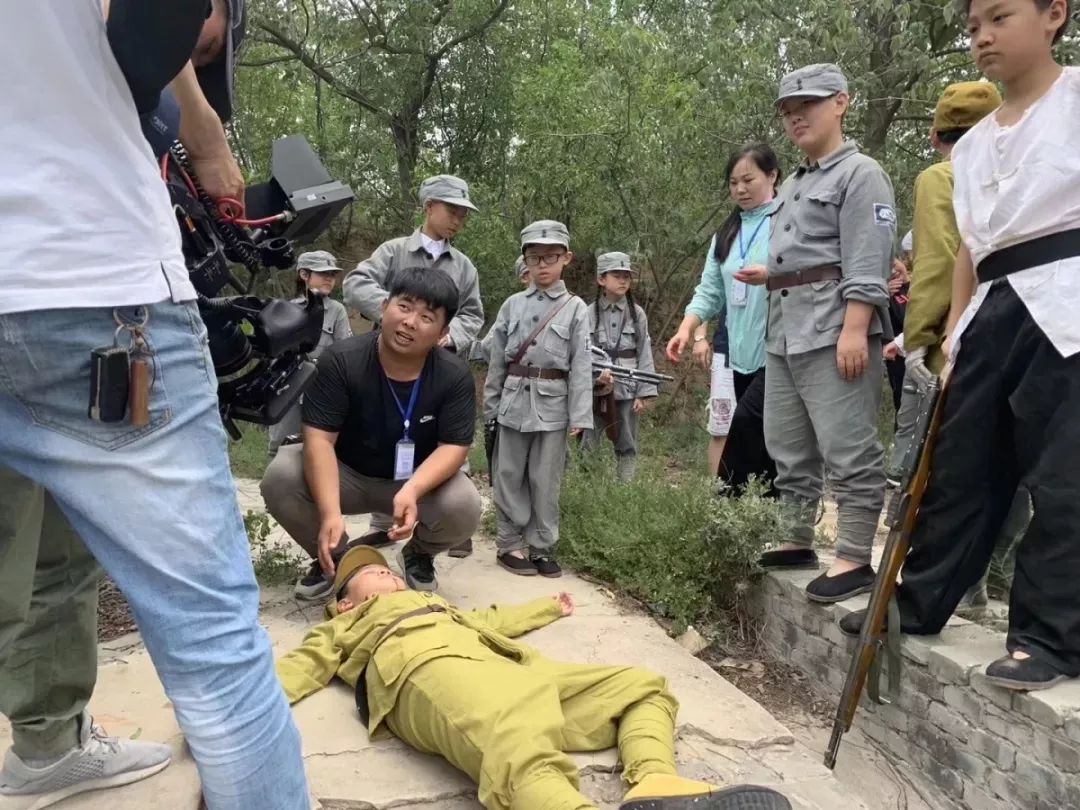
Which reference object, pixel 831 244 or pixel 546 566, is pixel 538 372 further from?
pixel 831 244

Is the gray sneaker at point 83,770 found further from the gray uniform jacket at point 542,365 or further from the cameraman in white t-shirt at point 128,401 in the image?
the gray uniform jacket at point 542,365

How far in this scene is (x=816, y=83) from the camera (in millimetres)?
3354

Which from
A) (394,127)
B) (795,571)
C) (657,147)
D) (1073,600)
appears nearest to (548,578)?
(795,571)

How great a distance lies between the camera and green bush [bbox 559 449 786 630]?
12.3 feet

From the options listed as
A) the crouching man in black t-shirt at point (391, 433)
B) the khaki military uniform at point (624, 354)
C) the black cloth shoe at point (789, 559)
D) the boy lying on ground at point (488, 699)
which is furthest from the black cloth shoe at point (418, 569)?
the khaki military uniform at point (624, 354)

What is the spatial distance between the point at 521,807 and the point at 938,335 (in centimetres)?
223

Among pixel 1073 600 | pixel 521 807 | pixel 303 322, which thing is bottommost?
pixel 521 807

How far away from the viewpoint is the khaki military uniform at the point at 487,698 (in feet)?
7.09

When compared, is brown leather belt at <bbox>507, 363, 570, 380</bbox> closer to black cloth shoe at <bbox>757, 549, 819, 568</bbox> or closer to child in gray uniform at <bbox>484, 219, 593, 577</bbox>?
child in gray uniform at <bbox>484, 219, 593, 577</bbox>

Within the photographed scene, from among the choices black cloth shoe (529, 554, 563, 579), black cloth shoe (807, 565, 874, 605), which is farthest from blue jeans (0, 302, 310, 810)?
black cloth shoe (529, 554, 563, 579)

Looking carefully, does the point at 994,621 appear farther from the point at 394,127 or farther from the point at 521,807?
the point at 394,127

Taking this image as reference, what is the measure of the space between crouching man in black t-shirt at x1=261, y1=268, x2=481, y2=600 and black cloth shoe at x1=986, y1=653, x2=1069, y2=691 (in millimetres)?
2084

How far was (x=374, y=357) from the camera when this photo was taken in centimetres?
371

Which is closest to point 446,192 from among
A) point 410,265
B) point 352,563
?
point 410,265
